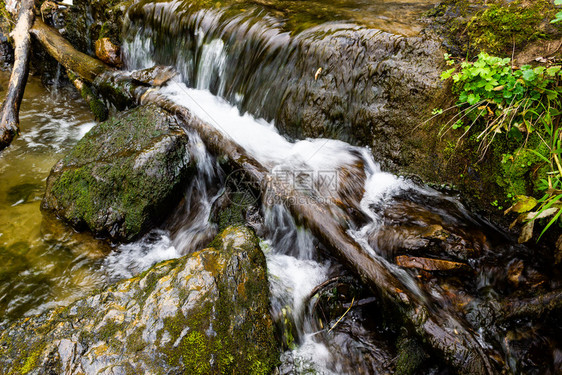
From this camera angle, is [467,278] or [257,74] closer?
[467,278]

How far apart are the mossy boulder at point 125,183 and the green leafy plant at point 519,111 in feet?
10.7

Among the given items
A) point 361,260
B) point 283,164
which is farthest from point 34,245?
point 361,260

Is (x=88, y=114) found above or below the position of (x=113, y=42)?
below

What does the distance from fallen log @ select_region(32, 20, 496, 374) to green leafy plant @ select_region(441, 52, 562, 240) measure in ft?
3.40

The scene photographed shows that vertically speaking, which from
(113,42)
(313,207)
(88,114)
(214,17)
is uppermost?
(214,17)

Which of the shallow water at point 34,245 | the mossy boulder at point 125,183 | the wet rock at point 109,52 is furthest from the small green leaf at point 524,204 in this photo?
the wet rock at point 109,52

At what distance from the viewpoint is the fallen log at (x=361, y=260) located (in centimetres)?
222

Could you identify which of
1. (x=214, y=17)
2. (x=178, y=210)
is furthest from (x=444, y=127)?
(x=214, y=17)

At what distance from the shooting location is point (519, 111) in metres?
2.73

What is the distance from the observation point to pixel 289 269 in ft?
10.3

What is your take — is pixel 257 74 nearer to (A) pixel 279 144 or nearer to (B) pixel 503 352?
(A) pixel 279 144

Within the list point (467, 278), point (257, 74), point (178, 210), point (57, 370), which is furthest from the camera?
point (257, 74)

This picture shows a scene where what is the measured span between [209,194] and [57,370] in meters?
2.56

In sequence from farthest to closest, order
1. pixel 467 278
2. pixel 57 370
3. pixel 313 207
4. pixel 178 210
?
pixel 178 210
pixel 313 207
pixel 467 278
pixel 57 370
